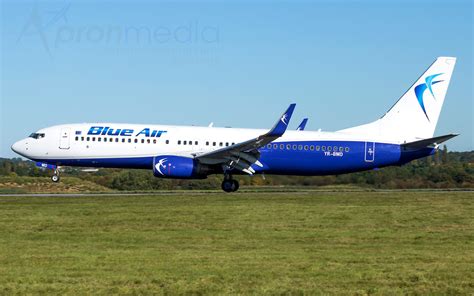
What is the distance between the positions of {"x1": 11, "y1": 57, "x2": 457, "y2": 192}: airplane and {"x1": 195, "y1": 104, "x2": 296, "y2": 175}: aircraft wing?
62 mm

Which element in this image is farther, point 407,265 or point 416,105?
point 416,105

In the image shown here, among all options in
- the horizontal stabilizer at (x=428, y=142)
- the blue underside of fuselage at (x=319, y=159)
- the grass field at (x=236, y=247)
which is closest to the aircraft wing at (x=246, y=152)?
the blue underside of fuselage at (x=319, y=159)

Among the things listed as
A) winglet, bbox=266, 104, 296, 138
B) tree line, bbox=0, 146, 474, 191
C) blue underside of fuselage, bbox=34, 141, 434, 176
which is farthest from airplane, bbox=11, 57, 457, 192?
tree line, bbox=0, 146, 474, 191

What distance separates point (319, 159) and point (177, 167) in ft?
26.7

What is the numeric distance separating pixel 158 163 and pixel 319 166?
29.9 ft

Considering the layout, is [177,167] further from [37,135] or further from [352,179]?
[352,179]

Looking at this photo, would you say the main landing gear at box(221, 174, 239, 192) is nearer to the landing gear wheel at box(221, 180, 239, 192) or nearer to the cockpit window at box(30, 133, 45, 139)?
the landing gear wheel at box(221, 180, 239, 192)

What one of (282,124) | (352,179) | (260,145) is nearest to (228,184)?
(260,145)

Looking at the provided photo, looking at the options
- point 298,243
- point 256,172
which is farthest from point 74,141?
point 298,243

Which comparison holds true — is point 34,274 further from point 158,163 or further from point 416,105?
point 416,105

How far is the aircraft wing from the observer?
118ft

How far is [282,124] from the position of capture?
36.0m

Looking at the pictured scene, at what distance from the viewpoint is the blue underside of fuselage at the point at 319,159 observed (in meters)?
39.6

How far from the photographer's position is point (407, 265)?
51.2 ft
